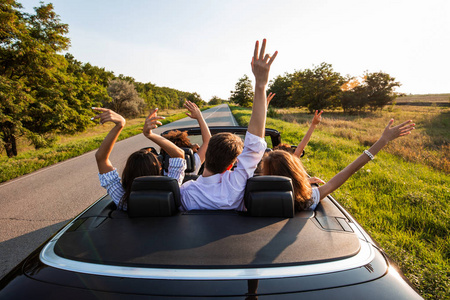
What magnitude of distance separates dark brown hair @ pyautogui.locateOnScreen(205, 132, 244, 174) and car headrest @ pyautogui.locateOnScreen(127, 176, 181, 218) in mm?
345

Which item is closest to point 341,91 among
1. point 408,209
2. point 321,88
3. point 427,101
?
point 321,88

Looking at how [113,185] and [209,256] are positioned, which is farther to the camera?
[113,185]

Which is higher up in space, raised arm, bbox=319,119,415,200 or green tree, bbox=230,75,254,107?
green tree, bbox=230,75,254,107

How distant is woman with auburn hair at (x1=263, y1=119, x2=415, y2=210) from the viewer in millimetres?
1947

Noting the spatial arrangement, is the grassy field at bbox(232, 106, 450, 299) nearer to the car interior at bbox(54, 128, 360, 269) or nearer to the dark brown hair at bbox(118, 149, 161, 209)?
the car interior at bbox(54, 128, 360, 269)

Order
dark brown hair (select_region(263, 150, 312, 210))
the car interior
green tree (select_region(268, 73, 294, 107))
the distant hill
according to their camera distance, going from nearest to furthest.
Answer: the car interior
dark brown hair (select_region(263, 150, 312, 210))
the distant hill
green tree (select_region(268, 73, 294, 107))

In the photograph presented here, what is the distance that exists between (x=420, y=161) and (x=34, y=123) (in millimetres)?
19057

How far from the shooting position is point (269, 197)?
162cm

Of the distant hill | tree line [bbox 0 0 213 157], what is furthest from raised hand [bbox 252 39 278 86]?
the distant hill

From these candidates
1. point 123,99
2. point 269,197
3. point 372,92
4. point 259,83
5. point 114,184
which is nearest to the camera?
point 269,197

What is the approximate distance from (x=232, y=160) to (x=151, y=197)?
0.65m

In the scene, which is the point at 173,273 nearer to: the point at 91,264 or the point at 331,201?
the point at 91,264

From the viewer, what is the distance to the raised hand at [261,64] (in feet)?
5.52

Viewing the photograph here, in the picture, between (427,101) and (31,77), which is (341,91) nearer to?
(31,77)
